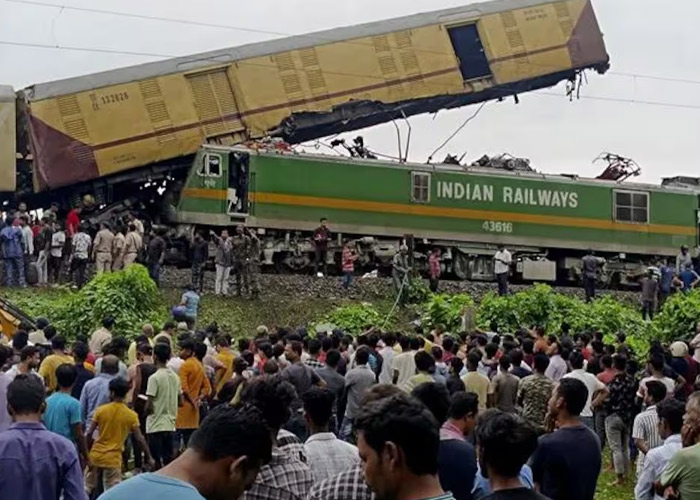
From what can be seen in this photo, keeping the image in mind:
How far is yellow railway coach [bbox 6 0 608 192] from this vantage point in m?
22.1

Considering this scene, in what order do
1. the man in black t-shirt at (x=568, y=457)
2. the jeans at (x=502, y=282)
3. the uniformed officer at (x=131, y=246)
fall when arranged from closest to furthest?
the man in black t-shirt at (x=568, y=457) < the uniformed officer at (x=131, y=246) < the jeans at (x=502, y=282)

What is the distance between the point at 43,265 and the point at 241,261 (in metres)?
3.58

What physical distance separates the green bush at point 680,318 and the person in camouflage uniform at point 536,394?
7.67 m

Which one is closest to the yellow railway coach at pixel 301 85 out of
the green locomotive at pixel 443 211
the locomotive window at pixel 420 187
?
the green locomotive at pixel 443 211

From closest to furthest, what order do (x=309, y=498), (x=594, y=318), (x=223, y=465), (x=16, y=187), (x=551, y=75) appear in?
(x=223, y=465), (x=309, y=498), (x=594, y=318), (x=16, y=187), (x=551, y=75)

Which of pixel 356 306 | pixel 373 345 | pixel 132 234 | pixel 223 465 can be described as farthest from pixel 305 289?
pixel 223 465

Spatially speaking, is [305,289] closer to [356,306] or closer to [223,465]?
[356,306]

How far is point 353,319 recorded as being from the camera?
20.0 m

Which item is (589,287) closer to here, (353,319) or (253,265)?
(353,319)

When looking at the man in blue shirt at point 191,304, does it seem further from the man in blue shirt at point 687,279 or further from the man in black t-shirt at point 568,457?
the man in black t-shirt at point 568,457

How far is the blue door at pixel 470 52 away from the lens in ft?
84.9

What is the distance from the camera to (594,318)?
2064 cm

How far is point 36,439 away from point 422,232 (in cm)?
2001

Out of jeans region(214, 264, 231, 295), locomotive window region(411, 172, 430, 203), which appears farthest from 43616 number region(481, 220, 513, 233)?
jeans region(214, 264, 231, 295)
